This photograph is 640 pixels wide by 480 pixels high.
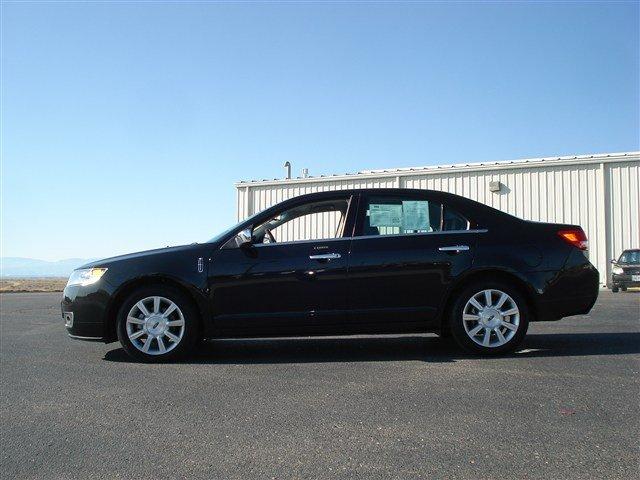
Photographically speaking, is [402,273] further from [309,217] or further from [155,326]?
[155,326]

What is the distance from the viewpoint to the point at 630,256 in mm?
15789

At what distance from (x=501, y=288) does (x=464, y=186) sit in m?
12.2

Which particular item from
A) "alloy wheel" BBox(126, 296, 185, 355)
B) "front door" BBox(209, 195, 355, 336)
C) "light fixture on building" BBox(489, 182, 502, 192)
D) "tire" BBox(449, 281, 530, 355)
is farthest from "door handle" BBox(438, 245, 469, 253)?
"light fixture on building" BBox(489, 182, 502, 192)

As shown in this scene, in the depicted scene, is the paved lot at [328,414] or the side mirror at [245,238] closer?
the paved lot at [328,414]

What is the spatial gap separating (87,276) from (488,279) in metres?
3.84

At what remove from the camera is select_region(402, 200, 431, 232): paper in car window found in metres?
5.86

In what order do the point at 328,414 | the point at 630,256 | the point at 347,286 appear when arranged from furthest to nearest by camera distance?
the point at 630,256
the point at 347,286
the point at 328,414

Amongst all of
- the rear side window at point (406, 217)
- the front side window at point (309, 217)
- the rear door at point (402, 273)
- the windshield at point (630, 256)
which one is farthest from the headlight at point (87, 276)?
the windshield at point (630, 256)

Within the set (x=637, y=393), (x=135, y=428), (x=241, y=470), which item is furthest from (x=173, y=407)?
(x=637, y=393)

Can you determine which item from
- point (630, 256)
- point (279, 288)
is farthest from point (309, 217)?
point (630, 256)

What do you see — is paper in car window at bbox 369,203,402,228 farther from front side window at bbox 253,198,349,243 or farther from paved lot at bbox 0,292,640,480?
paved lot at bbox 0,292,640,480

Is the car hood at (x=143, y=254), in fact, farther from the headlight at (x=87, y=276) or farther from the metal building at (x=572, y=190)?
the metal building at (x=572, y=190)

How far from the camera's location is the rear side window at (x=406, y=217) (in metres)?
5.84

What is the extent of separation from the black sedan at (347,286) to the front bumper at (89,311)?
0.04 ft
